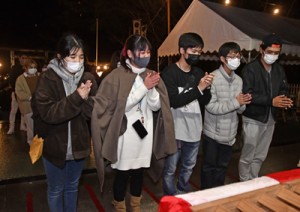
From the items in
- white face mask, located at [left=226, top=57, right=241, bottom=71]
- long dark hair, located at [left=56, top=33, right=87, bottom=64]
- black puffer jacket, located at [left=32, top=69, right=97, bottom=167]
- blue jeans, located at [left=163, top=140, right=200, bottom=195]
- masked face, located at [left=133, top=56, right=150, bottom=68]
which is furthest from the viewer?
white face mask, located at [left=226, top=57, right=241, bottom=71]

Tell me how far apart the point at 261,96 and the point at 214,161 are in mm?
1033

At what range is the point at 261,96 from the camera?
3.57m

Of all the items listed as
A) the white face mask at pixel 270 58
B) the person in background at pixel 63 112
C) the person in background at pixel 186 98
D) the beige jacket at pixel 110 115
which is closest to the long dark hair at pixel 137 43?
the beige jacket at pixel 110 115

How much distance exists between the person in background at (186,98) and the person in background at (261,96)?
0.76 meters

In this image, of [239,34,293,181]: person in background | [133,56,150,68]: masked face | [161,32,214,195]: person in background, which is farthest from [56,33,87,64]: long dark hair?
[239,34,293,181]: person in background

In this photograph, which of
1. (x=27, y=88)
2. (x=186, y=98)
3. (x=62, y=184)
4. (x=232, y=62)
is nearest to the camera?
(x=62, y=184)

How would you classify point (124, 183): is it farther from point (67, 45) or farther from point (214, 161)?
point (67, 45)

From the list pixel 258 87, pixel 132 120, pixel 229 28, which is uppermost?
pixel 229 28

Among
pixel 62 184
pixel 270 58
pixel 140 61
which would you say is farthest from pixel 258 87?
pixel 62 184

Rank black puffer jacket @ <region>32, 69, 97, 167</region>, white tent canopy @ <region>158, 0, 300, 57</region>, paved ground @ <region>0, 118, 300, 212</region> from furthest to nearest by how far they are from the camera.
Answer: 1. white tent canopy @ <region>158, 0, 300, 57</region>
2. paved ground @ <region>0, 118, 300, 212</region>
3. black puffer jacket @ <region>32, 69, 97, 167</region>

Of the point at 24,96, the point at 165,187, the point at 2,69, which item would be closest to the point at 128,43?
the point at 165,187

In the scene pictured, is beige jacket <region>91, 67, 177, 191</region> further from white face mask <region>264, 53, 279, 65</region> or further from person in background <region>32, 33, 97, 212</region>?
white face mask <region>264, 53, 279, 65</region>

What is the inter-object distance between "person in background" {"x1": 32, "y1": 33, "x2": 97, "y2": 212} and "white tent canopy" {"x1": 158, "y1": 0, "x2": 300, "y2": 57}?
4.68m

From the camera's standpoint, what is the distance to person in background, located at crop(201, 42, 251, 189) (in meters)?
3.36
